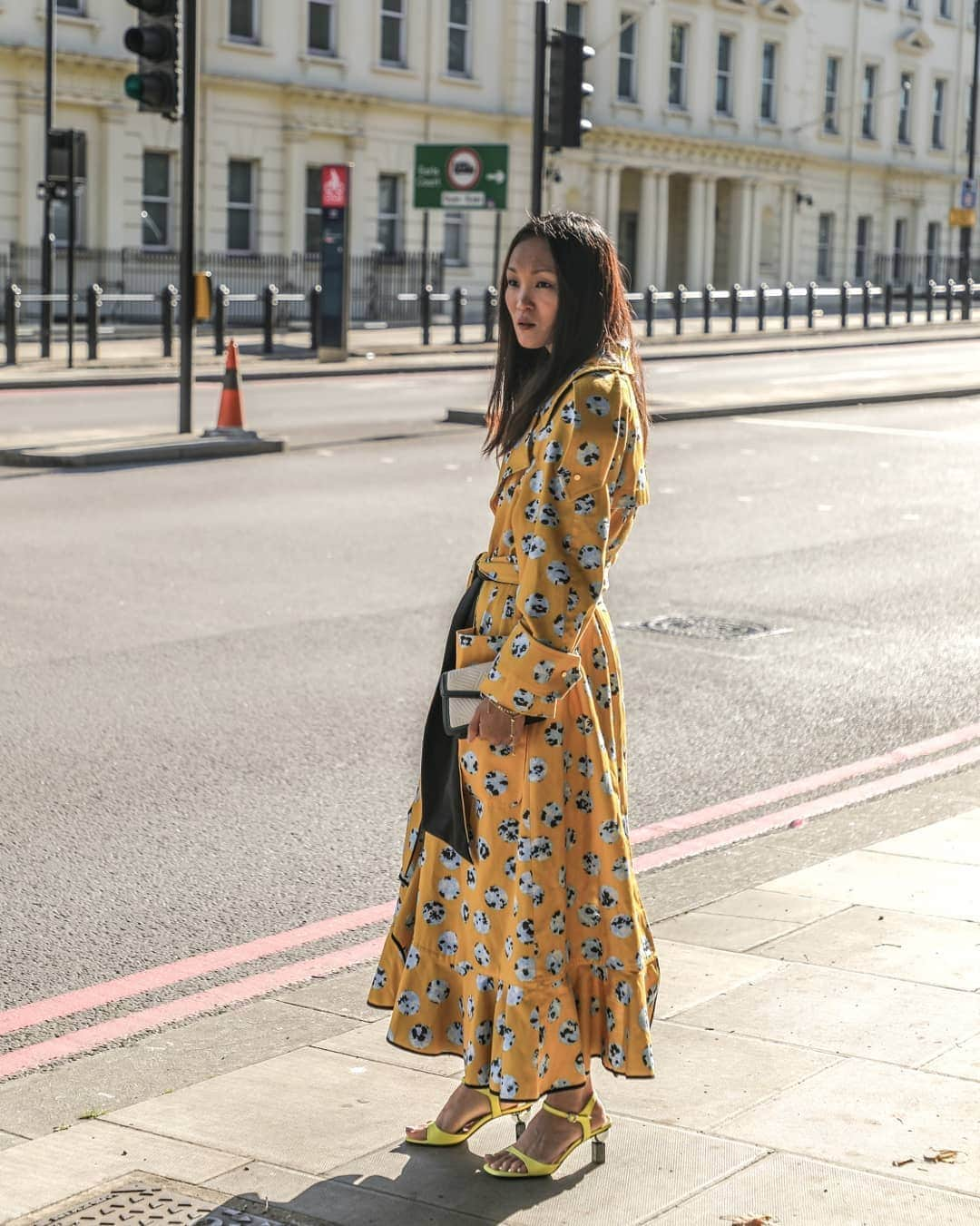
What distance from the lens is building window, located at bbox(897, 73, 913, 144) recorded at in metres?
59.5

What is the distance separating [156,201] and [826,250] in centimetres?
2558

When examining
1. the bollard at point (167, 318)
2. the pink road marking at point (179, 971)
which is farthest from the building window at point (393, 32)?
the pink road marking at point (179, 971)

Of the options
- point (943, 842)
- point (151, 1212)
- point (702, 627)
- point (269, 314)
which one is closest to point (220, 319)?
point (269, 314)

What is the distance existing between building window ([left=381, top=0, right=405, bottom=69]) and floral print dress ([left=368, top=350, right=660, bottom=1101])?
40112 millimetres

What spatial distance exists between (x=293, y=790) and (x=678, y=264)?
156ft

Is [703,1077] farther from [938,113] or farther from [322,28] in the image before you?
[938,113]

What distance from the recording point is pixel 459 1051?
12.2 ft

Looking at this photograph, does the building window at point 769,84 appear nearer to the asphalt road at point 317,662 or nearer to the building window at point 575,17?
the building window at point 575,17

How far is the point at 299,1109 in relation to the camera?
12.9 ft

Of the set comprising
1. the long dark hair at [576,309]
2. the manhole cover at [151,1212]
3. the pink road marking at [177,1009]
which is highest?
the long dark hair at [576,309]

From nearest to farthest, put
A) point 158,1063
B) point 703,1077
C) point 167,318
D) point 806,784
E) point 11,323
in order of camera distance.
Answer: point 703,1077 < point 158,1063 < point 806,784 < point 11,323 < point 167,318

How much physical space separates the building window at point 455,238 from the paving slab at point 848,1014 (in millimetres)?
39712

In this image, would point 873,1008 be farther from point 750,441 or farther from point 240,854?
point 750,441

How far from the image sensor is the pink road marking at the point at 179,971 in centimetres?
474
